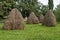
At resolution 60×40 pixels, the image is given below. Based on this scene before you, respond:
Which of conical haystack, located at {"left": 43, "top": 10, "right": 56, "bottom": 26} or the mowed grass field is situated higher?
the mowed grass field

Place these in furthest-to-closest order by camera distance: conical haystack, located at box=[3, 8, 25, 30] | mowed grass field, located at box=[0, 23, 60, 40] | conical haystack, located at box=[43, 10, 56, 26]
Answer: conical haystack, located at box=[43, 10, 56, 26], conical haystack, located at box=[3, 8, 25, 30], mowed grass field, located at box=[0, 23, 60, 40]

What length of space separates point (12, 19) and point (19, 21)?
61cm

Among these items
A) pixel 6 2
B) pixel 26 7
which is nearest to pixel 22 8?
pixel 26 7

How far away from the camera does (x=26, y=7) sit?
3962cm

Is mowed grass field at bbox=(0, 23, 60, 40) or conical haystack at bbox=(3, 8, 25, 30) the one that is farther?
conical haystack at bbox=(3, 8, 25, 30)

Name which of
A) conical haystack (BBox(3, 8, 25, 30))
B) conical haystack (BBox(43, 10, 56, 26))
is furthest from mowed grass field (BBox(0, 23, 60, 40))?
conical haystack (BBox(43, 10, 56, 26))

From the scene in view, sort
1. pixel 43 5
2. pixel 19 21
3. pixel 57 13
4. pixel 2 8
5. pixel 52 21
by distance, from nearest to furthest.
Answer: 1. pixel 19 21
2. pixel 52 21
3. pixel 2 8
4. pixel 57 13
5. pixel 43 5

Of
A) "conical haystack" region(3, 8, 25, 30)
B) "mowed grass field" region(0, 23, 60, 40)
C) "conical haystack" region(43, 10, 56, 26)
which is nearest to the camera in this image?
"mowed grass field" region(0, 23, 60, 40)

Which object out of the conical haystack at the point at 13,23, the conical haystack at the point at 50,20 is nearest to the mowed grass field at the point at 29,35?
the conical haystack at the point at 13,23

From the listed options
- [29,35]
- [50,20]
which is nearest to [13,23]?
[29,35]

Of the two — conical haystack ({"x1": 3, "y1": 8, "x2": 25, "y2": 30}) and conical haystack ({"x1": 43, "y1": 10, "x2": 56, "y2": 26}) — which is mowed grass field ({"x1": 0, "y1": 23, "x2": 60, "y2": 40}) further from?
conical haystack ({"x1": 43, "y1": 10, "x2": 56, "y2": 26})

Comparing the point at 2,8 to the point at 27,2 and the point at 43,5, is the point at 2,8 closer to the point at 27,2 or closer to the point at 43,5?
the point at 27,2

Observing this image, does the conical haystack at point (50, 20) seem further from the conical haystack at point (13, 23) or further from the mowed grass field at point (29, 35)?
the mowed grass field at point (29, 35)

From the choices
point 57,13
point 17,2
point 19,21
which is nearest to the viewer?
point 19,21
